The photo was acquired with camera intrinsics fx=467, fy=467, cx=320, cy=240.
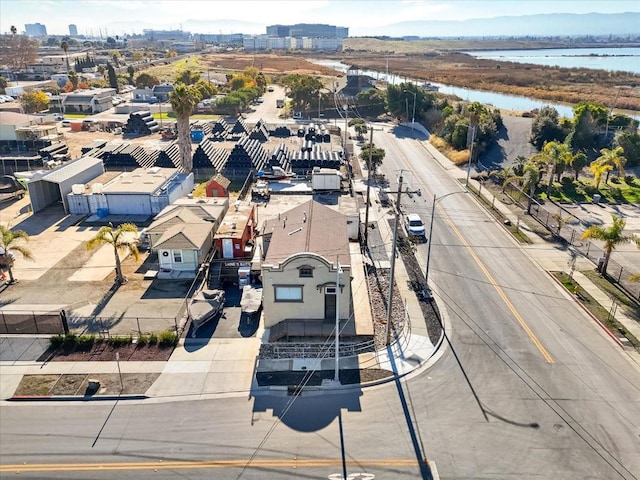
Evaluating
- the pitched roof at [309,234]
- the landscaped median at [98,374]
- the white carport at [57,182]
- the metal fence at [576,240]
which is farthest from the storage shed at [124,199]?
the metal fence at [576,240]

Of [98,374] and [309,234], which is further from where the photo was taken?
[309,234]

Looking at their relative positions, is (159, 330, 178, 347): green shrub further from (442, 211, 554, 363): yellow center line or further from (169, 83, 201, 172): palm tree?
(169, 83, 201, 172): palm tree

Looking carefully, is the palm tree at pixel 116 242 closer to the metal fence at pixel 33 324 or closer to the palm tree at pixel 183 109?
the metal fence at pixel 33 324

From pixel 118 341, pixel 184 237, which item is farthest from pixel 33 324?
pixel 184 237

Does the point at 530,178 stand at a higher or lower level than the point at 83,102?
lower

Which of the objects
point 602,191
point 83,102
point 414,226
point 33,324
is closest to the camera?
point 33,324

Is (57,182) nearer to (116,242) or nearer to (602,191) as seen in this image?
(116,242)

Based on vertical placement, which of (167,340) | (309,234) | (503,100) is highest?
(503,100)
